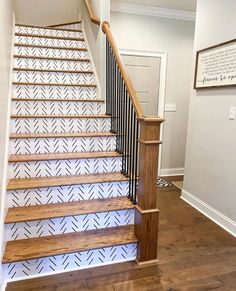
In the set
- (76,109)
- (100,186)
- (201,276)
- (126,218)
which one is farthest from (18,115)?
(201,276)

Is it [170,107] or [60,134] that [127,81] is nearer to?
[60,134]

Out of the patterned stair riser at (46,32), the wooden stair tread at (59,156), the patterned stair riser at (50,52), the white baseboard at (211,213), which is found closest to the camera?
the wooden stair tread at (59,156)

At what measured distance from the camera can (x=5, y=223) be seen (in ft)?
5.71

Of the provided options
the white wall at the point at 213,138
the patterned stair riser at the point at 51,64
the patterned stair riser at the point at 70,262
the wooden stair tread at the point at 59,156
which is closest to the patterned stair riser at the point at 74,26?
the patterned stair riser at the point at 51,64

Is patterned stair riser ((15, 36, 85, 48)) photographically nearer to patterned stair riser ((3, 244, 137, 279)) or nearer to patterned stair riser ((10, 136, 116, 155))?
patterned stair riser ((10, 136, 116, 155))

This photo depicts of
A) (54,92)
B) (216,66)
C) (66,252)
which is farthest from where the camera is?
(54,92)

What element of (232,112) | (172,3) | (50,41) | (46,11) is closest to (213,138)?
(232,112)

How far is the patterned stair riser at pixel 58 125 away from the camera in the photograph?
7.96 ft

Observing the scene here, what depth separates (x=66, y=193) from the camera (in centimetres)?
208

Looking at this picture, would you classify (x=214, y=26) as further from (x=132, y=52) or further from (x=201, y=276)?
(x=201, y=276)

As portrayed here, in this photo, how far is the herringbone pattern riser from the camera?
2.28m

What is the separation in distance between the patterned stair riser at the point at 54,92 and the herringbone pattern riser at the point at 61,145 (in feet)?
2.30

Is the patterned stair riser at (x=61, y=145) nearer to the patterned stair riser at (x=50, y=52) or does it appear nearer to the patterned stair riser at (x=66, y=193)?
the patterned stair riser at (x=66, y=193)

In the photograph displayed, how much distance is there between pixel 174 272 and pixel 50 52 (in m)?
2.92
